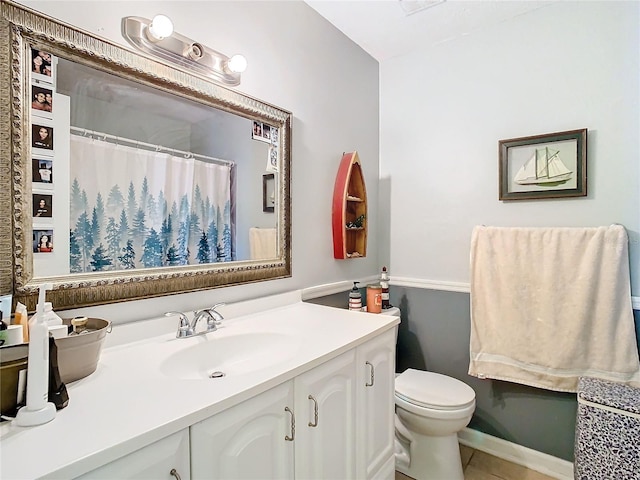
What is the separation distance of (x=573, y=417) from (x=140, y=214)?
2.23m

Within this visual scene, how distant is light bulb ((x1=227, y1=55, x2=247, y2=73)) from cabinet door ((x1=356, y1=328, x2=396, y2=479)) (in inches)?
47.1

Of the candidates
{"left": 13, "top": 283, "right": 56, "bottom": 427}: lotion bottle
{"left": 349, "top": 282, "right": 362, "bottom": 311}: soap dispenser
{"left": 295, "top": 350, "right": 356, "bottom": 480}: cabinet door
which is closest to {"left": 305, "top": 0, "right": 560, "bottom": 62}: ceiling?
{"left": 349, "top": 282, "right": 362, "bottom": 311}: soap dispenser

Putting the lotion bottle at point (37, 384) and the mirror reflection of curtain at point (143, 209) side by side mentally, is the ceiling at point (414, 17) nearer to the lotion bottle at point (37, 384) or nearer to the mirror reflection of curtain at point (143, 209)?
the mirror reflection of curtain at point (143, 209)

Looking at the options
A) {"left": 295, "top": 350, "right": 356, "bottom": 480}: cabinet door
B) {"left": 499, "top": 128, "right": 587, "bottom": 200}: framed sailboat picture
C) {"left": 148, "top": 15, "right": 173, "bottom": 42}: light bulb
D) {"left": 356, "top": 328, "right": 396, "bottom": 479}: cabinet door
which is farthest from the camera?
{"left": 499, "top": 128, "right": 587, "bottom": 200}: framed sailboat picture

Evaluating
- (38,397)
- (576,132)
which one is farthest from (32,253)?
(576,132)

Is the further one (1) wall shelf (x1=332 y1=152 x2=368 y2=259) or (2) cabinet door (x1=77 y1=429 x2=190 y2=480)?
(1) wall shelf (x1=332 y1=152 x2=368 y2=259)

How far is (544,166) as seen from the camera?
1795 mm

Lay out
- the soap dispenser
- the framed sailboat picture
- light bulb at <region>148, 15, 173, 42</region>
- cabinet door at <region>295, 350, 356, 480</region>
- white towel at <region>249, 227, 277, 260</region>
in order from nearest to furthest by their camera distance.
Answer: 1. cabinet door at <region>295, 350, 356, 480</region>
2. light bulb at <region>148, 15, 173, 42</region>
3. white towel at <region>249, 227, 277, 260</region>
4. the framed sailboat picture
5. the soap dispenser

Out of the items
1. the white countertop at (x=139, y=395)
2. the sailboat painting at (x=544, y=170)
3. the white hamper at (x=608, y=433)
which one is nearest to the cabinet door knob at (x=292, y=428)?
the white countertop at (x=139, y=395)

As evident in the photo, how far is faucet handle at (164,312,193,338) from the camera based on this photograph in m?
1.17

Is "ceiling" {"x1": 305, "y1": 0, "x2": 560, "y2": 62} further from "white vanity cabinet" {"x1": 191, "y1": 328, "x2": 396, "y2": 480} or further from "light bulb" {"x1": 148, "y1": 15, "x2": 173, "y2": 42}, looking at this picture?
"white vanity cabinet" {"x1": 191, "y1": 328, "x2": 396, "y2": 480}

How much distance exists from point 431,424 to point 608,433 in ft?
2.30

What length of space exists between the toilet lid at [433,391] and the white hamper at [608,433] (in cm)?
45

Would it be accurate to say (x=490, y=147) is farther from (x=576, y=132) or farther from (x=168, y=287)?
(x=168, y=287)
